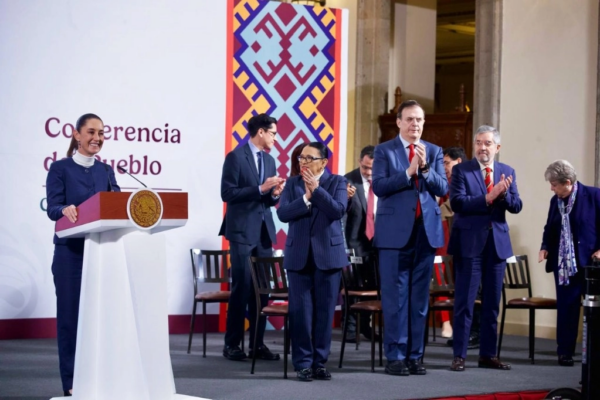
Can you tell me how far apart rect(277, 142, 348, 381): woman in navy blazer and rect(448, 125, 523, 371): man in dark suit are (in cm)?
103

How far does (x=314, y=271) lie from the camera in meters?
5.82

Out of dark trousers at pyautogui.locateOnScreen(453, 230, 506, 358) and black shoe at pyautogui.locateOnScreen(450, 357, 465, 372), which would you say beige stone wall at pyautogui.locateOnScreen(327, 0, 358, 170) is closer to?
dark trousers at pyautogui.locateOnScreen(453, 230, 506, 358)

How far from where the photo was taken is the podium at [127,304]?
4223 mm

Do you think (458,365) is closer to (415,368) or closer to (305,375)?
(415,368)

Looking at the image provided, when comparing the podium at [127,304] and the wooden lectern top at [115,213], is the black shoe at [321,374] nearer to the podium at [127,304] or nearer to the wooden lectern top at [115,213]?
the podium at [127,304]

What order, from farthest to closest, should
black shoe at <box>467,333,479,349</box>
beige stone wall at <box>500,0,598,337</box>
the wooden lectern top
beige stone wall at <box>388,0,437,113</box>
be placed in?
beige stone wall at <box>388,0,437,113</box> < beige stone wall at <box>500,0,598,337</box> < black shoe at <box>467,333,479,349</box> < the wooden lectern top

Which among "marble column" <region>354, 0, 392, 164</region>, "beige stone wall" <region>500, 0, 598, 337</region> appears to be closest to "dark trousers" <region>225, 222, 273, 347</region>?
"beige stone wall" <region>500, 0, 598, 337</region>

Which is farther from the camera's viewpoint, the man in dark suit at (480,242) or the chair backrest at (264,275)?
the man in dark suit at (480,242)

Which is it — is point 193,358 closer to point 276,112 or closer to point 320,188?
point 320,188

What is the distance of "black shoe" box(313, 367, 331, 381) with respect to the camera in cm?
583

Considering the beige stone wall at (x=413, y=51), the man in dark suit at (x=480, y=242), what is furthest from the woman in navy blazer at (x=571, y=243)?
the beige stone wall at (x=413, y=51)

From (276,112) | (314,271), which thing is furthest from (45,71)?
(314,271)

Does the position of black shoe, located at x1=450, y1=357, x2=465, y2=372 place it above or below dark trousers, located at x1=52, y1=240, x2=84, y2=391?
below

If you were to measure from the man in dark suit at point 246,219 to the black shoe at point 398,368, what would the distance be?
3.50 feet
